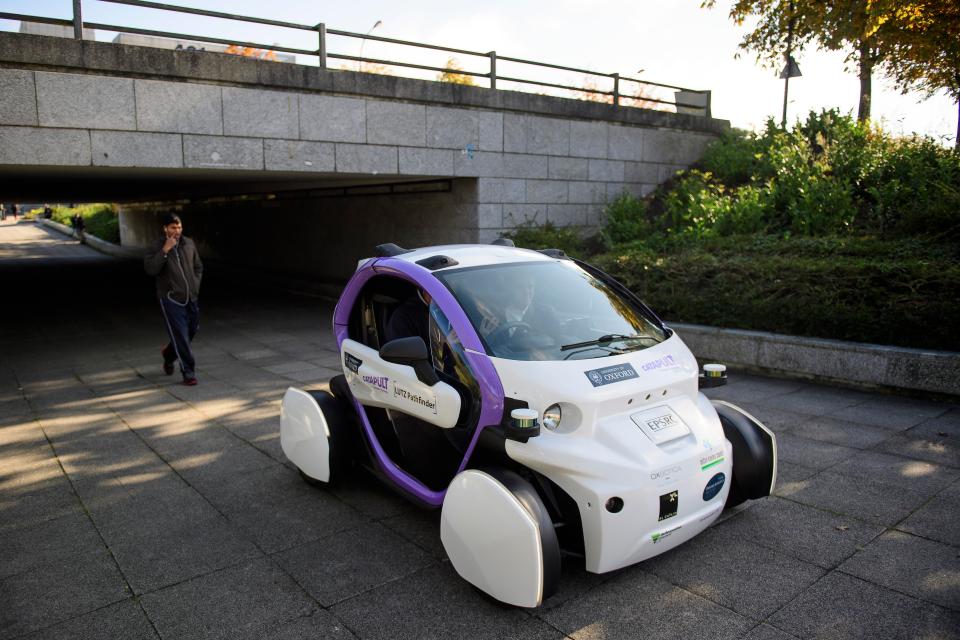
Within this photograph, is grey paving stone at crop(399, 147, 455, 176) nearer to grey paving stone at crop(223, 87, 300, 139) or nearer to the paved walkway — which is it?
grey paving stone at crop(223, 87, 300, 139)

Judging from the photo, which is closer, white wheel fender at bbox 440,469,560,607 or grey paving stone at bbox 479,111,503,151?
white wheel fender at bbox 440,469,560,607

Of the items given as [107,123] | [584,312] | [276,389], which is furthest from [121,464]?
[107,123]

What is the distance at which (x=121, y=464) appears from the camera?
526cm

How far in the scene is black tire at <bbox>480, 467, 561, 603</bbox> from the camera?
9.94 ft

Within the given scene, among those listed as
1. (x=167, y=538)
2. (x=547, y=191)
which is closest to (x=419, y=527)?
(x=167, y=538)

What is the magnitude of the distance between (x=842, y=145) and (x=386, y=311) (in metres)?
11.0

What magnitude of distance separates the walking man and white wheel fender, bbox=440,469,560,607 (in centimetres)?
513

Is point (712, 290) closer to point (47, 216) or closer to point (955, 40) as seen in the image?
point (955, 40)

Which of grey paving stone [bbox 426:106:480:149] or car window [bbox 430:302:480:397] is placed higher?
grey paving stone [bbox 426:106:480:149]

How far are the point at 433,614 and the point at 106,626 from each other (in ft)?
4.90

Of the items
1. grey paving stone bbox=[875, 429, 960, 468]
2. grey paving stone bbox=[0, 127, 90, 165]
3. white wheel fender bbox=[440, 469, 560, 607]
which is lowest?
grey paving stone bbox=[875, 429, 960, 468]

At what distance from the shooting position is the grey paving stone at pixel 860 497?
13.6 feet

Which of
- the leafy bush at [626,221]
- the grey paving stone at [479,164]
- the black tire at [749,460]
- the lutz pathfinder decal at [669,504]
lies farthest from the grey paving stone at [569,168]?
the lutz pathfinder decal at [669,504]

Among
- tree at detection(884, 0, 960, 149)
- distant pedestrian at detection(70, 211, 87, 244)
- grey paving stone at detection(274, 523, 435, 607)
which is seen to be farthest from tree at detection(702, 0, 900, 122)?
distant pedestrian at detection(70, 211, 87, 244)
